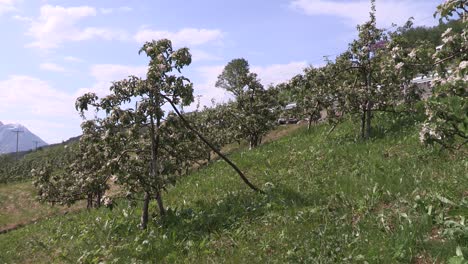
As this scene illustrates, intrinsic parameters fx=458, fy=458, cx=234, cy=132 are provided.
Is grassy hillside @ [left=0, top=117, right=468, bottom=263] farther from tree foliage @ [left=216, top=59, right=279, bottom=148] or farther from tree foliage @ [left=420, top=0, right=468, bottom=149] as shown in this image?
tree foliage @ [left=216, top=59, right=279, bottom=148]

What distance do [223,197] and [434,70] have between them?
664 centimetres

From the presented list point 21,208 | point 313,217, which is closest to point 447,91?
point 313,217

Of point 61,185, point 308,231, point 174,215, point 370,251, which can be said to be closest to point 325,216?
point 308,231

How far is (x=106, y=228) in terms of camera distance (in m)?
11.6

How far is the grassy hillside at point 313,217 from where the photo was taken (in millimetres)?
6723

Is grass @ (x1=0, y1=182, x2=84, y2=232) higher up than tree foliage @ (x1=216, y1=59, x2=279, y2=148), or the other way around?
tree foliage @ (x1=216, y1=59, x2=279, y2=148)

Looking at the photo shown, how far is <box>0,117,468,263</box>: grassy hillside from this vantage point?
6723 millimetres

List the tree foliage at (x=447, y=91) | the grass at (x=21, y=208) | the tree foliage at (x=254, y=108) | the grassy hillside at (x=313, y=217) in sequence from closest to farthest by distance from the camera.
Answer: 1. the tree foliage at (x=447, y=91)
2. the grassy hillside at (x=313, y=217)
3. the tree foliage at (x=254, y=108)
4. the grass at (x=21, y=208)

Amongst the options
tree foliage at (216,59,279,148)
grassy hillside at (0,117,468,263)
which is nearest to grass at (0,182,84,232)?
tree foliage at (216,59,279,148)

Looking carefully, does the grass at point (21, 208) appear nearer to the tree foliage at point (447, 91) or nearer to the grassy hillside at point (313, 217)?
the grassy hillside at point (313, 217)

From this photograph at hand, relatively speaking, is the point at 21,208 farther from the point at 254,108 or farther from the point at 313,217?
the point at 313,217

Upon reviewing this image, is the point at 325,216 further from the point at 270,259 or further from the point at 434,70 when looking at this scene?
the point at 434,70

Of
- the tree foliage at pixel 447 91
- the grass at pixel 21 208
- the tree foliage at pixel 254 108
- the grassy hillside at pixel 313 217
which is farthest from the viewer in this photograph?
the grass at pixel 21 208

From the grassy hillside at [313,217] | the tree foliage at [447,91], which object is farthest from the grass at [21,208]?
the tree foliage at [447,91]
